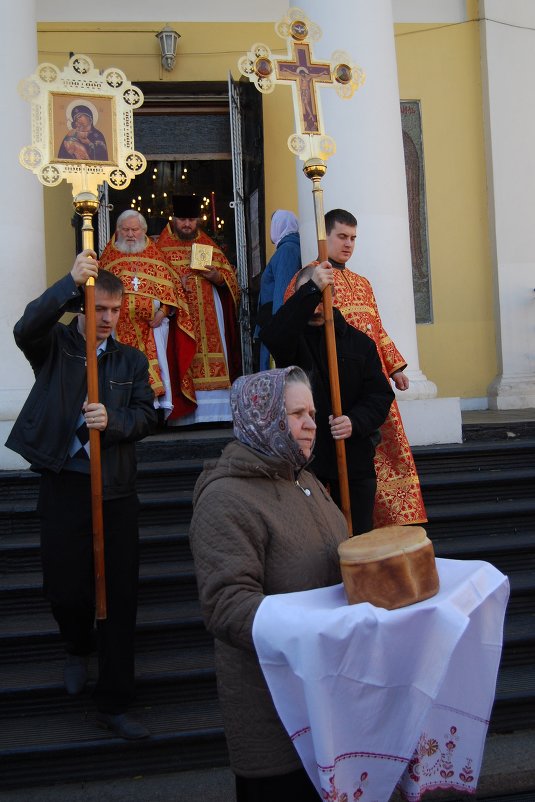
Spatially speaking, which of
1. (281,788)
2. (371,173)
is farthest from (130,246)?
(281,788)

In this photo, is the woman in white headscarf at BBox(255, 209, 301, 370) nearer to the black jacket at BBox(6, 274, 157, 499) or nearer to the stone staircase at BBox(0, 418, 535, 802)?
the stone staircase at BBox(0, 418, 535, 802)

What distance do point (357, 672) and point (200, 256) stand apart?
5633 mm

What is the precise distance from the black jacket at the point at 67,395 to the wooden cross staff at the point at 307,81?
3.00 ft

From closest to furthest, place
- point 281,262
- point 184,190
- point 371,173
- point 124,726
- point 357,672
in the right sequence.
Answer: point 357,672, point 124,726, point 371,173, point 281,262, point 184,190

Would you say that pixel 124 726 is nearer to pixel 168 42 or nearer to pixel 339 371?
pixel 339 371

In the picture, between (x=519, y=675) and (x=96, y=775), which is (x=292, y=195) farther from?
(x=96, y=775)

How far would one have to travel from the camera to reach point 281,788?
7.89 feet

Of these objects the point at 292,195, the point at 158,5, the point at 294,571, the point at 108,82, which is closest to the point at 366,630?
the point at 294,571

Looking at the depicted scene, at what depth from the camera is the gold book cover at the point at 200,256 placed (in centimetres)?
736

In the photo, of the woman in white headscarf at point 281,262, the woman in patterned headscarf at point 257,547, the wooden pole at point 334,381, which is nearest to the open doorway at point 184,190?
the woman in white headscarf at point 281,262

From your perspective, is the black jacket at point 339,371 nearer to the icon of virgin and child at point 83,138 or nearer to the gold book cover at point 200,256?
the icon of virgin and child at point 83,138

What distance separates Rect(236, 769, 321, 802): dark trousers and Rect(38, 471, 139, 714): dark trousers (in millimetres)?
1530

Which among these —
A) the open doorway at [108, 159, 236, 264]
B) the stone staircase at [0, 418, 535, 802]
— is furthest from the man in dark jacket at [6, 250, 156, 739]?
the open doorway at [108, 159, 236, 264]

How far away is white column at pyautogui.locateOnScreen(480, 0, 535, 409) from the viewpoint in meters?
8.61
